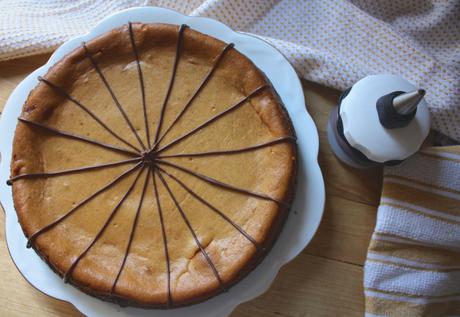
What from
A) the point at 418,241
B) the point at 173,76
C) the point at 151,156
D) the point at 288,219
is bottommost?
the point at 418,241

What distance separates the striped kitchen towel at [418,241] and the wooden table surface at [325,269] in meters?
0.04

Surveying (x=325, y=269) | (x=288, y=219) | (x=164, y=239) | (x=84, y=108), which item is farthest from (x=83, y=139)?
(x=325, y=269)

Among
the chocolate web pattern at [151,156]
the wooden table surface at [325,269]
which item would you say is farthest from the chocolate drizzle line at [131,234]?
the wooden table surface at [325,269]

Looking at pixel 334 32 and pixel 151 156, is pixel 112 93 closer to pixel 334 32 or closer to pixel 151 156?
pixel 151 156

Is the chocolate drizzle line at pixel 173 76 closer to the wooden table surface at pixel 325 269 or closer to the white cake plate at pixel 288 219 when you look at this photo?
the white cake plate at pixel 288 219

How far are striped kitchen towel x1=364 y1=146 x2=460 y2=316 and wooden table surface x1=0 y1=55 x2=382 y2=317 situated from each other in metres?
0.04

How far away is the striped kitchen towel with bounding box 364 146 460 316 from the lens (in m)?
1.20

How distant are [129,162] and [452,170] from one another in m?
0.83

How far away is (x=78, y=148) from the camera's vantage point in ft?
3.68

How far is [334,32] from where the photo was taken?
4.29 ft

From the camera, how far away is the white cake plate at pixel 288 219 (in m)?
1.10

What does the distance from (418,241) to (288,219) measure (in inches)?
14.2

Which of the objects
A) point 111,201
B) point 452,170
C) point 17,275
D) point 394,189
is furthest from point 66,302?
point 452,170

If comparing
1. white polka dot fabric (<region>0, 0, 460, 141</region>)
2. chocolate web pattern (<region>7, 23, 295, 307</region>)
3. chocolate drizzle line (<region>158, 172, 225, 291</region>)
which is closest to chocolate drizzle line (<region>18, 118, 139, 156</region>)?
chocolate web pattern (<region>7, 23, 295, 307</region>)
